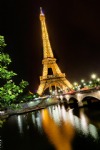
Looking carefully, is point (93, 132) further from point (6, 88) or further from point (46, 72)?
point (46, 72)

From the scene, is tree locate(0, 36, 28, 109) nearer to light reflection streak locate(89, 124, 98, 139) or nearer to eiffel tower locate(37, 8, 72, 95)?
light reflection streak locate(89, 124, 98, 139)

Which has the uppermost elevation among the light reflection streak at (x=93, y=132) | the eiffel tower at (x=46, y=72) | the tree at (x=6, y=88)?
the eiffel tower at (x=46, y=72)

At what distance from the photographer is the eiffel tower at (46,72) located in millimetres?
109062

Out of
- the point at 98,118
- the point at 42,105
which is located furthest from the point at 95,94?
the point at 42,105

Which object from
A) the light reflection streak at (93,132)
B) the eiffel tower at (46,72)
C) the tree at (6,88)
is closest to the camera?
the tree at (6,88)

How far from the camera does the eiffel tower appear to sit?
10906 cm

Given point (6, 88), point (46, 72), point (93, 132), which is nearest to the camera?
point (6, 88)

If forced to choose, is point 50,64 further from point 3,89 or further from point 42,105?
point 3,89

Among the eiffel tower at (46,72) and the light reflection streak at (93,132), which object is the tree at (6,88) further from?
the eiffel tower at (46,72)

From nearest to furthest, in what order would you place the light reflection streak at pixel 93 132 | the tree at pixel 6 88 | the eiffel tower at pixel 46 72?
the tree at pixel 6 88 → the light reflection streak at pixel 93 132 → the eiffel tower at pixel 46 72

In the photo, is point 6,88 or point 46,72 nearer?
point 6,88

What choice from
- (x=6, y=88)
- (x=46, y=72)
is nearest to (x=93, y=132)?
(x=6, y=88)

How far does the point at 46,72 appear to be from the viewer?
359 feet

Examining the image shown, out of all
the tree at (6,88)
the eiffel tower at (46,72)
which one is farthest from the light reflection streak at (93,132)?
the eiffel tower at (46,72)
